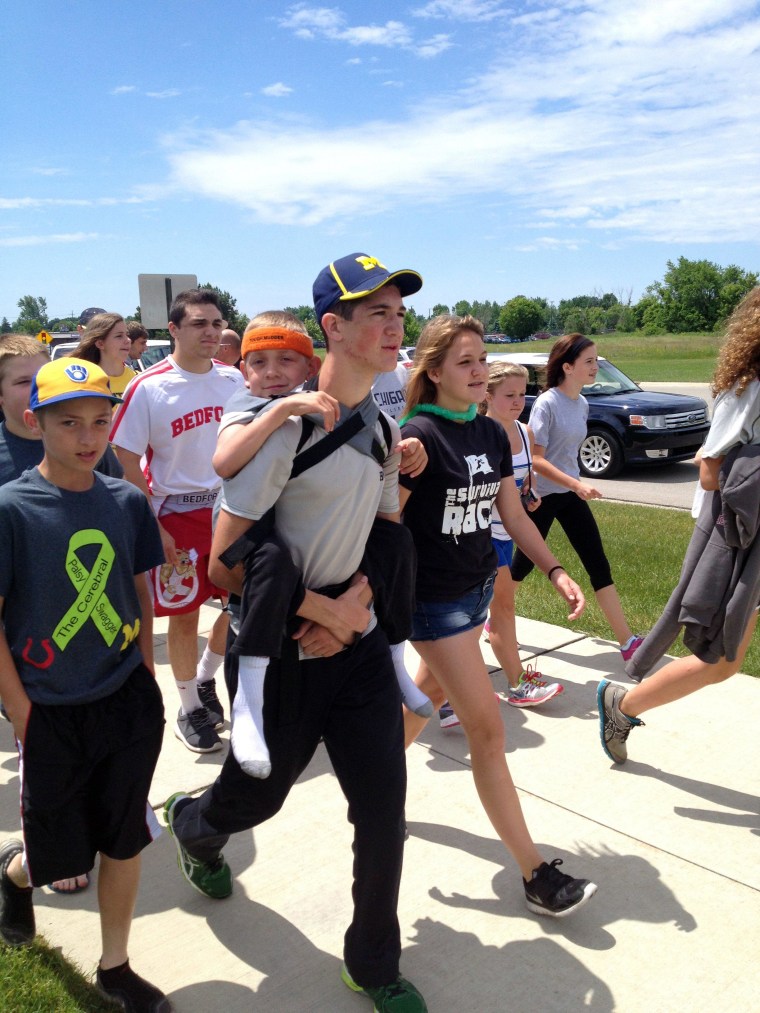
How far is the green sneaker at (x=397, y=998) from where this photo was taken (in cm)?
244

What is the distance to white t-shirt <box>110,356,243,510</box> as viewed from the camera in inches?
168

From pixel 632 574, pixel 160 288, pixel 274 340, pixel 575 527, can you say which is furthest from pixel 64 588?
pixel 160 288

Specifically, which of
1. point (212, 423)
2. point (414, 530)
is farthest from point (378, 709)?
point (212, 423)

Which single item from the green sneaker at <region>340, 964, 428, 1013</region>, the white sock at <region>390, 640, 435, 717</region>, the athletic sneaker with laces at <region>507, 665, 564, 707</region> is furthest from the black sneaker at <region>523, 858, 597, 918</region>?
the athletic sneaker with laces at <region>507, 665, 564, 707</region>

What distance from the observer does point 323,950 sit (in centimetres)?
281

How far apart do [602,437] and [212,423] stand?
10421mm

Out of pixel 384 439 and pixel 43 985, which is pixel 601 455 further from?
pixel 43 985

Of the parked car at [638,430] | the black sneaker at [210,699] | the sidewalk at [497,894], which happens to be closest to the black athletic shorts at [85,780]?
the sidewalk at [497,894]

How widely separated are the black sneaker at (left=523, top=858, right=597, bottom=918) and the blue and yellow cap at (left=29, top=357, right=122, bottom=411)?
6.72 feet

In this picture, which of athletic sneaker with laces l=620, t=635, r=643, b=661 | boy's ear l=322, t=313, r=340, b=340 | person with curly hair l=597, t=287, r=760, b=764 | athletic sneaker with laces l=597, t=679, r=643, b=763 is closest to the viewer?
boy's ear l=322, t=313, r=340, b=340

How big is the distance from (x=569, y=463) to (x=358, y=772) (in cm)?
345

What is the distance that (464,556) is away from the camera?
3.12 metres

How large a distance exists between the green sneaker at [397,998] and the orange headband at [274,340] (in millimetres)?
1841

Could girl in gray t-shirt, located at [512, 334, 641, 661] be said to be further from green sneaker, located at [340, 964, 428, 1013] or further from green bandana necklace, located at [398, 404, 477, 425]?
green sneaker, located at [340, 964, 428, 1013]
